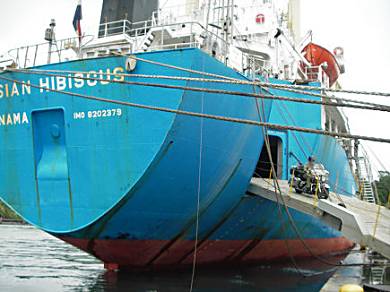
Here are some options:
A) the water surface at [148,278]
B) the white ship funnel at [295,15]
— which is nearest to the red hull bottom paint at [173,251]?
the water surface at [148,278]

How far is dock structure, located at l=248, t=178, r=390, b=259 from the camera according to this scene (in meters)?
7.12

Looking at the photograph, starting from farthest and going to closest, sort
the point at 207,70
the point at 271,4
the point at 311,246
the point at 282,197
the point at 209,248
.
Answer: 1. the point at 271,4
2. the point at 311,246
3. the point at 209,248
4. the point at 282,197
5. the point at 207,70

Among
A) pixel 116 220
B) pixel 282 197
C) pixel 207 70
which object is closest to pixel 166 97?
pixel 207 70

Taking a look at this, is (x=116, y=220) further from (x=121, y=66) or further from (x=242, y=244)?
(x=242, y=244)

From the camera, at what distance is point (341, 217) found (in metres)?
8.12

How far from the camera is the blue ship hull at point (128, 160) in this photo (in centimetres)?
791

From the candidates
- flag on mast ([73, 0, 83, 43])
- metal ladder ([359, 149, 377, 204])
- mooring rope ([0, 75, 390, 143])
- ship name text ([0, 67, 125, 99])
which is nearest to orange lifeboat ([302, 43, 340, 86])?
metal ladder ([359, 149, 377, 204])

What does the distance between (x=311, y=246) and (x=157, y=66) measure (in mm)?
8732

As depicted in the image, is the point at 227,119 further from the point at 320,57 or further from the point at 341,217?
the point at 320,57

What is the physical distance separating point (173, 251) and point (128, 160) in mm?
2525

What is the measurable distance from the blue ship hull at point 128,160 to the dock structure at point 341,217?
0.67 meters

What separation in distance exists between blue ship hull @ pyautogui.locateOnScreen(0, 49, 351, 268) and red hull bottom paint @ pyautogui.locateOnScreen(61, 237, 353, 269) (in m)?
A: 0.03

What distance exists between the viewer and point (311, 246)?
559 inches

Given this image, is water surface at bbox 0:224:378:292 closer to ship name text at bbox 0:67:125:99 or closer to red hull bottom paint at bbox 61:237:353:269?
red hull bottom paint at bbox 61:237:353:269
